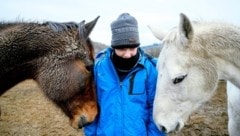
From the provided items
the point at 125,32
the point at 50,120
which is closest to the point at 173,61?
the point at 125,32

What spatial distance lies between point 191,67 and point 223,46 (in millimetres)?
472

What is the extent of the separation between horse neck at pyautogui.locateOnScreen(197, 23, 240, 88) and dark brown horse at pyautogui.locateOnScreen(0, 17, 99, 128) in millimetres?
1356

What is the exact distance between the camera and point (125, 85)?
136 inches

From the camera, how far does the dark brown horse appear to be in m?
3.67

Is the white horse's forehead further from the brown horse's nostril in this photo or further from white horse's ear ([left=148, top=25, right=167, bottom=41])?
the brown horse's nostril

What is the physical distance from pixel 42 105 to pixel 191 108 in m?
6.51

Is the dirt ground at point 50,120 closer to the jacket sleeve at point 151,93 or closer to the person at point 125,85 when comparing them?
the person at point 125,85

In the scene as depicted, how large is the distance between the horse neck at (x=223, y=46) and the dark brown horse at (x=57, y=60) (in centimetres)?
136

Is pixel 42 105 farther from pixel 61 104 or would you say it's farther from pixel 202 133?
pixel 61 104

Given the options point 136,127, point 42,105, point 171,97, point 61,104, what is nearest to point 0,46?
point 61,104

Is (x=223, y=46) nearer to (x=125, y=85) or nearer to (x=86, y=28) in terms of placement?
(x=125, y=85)

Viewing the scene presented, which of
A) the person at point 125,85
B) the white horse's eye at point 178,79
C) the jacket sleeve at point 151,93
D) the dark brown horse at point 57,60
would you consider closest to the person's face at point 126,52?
the person at point 125,85

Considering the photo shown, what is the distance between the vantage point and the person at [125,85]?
136 inches

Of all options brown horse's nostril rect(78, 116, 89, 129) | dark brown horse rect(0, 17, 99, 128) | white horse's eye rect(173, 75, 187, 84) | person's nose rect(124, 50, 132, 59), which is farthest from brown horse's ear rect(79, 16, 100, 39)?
white horse's eye rect(173, 75, 187, 84)
